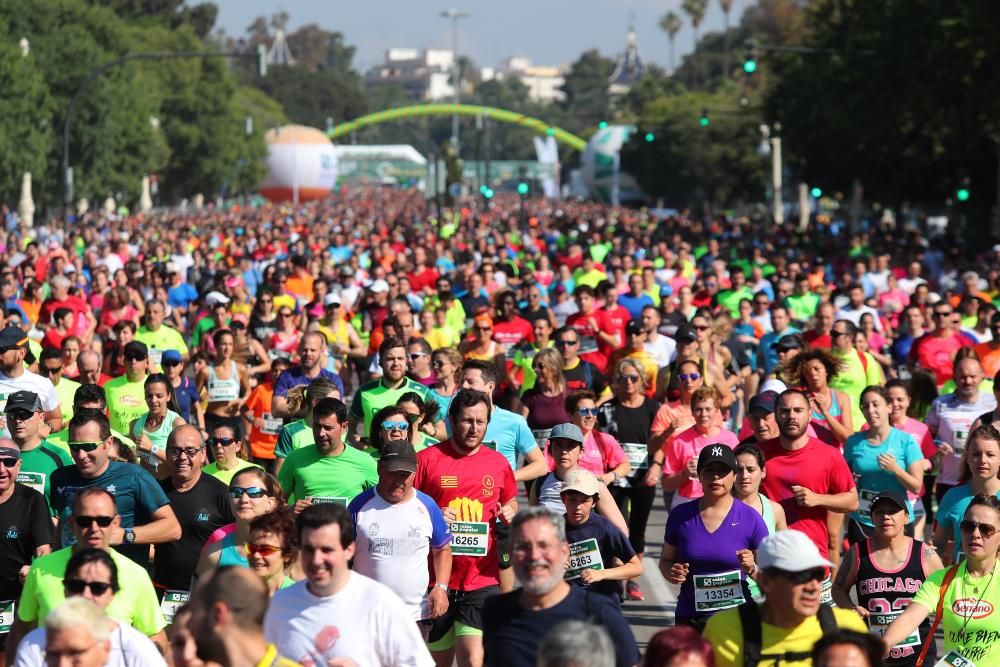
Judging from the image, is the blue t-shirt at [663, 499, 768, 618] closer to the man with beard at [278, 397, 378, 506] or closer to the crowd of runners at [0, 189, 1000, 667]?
the crowd of runners at [0, 189, 1000, 667]

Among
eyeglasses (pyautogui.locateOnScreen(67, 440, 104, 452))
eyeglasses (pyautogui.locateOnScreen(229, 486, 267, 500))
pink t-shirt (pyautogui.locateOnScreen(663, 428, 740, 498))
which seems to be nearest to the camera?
eyeglasses (pyautogui.locateOnScreen(229, 486, 267, 500))

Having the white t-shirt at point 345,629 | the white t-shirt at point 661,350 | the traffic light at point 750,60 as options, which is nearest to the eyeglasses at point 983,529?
the white t-shirt at point 345,629

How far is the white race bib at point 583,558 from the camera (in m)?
8.09

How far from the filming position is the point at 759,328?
18219 millimetres

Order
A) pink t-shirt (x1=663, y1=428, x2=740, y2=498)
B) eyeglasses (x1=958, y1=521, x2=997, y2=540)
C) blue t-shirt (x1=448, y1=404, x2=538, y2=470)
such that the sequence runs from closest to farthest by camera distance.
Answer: eyeglasses (x1=958, y1=521, x2=997, y2=540), blue t-shirt (x1=448, y1=404, x2=538, y2=470), pink t-shirt (x1=663, y1=428, x2=740, y2=498)

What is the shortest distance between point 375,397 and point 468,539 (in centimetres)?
293

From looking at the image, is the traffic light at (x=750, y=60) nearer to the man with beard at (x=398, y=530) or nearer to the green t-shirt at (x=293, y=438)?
the green t-shirt at (x=293, y=438)

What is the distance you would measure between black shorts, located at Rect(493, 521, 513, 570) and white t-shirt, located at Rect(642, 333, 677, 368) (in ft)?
18.4

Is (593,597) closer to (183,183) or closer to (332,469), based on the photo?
(332,469)

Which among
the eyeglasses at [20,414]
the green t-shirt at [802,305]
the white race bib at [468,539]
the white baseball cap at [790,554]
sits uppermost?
the green t-shirt at [802,305]

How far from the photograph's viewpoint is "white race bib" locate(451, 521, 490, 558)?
861cm

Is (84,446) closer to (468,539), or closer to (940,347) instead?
(468,539)

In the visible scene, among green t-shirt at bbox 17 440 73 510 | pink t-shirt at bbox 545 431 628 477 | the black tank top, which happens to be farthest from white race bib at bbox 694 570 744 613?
green t-shirt at bbox 17 440 73 510

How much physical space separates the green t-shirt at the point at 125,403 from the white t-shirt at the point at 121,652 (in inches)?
248
